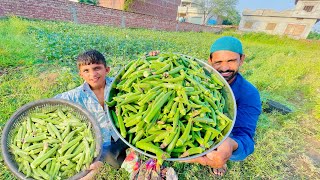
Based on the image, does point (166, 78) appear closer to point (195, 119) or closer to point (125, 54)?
point (195, 119)

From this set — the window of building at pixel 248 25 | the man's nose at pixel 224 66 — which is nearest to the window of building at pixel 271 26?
the window of building at pixel 248 25

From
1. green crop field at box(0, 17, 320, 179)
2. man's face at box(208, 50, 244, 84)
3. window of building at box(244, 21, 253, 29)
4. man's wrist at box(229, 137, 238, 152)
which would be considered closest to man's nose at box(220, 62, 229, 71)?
man's face at box(208, 50, 244, 84)

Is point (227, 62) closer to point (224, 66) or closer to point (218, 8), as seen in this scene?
point (224, 66)

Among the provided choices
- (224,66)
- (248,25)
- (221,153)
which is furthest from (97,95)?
(248,25)

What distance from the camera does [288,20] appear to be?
111 feet

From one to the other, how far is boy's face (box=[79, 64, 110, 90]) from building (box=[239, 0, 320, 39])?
→ 1614 inches

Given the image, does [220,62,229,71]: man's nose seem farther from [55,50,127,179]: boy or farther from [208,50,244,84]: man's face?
[55,50,127,179]: boy

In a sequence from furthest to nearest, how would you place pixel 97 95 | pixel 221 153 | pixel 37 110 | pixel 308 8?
pixel 308 8, pixel 97 95, pixel 37 110, pixel 221 153

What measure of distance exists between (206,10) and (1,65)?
5184 cm

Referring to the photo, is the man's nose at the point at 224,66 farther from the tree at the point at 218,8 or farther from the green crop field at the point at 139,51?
the tree at the point at 218,8

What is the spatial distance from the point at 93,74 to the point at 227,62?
6.03 ft

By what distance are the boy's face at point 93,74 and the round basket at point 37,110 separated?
0.64m

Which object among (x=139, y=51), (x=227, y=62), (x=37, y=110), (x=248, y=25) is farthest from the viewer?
(x=248, y=25)

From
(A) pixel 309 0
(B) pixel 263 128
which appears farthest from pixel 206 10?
(B) pixel 263 128
